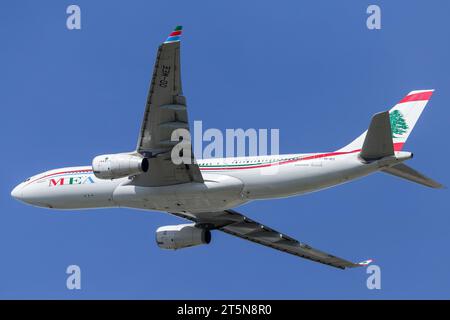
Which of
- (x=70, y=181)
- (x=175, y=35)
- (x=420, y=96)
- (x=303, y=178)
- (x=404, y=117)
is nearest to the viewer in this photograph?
(x=175, y=35)

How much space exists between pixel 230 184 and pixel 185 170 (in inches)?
83.1

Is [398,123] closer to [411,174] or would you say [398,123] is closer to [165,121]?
[411,174]

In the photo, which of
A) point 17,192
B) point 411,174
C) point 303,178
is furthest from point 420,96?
point 17,192

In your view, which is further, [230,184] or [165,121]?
[230,184]

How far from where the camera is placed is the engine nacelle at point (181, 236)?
48125 millimetres

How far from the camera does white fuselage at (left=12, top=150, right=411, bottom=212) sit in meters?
40.5

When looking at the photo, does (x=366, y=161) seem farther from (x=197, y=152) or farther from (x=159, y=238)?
(x=159, y=238)

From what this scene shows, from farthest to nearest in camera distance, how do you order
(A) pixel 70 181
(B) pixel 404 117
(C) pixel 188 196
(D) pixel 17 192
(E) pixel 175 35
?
(D) pixel 17 192, (A) pixel 70 181, (C) pixel 188 196, (B) pixel 404 117, (E) pixel 175 35

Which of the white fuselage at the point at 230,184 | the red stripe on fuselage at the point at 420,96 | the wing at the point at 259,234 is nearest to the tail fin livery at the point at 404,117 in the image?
the red stripe on fuselage at the point at 420,96

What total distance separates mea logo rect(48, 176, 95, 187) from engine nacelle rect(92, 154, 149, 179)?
4749mm

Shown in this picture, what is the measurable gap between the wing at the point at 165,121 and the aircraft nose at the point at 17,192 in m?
7.73

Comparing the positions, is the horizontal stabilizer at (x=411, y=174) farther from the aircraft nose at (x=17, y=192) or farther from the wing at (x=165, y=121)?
the aircraft nose at (x=17, y=192)

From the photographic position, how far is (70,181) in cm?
4575

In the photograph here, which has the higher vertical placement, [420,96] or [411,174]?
[420,96]
